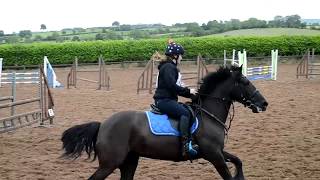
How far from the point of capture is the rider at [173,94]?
605cm

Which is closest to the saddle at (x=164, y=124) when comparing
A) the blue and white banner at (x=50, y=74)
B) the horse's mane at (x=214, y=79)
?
the horse's mane at (x=214, y=79)

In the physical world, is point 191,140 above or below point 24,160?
above

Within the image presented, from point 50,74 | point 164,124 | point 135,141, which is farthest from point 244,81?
point 50,74

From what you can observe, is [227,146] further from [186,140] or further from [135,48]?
[135,48]

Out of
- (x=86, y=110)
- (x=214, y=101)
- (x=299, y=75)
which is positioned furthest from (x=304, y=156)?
(x=299, y=75)

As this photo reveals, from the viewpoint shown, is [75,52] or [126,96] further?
[75,52]

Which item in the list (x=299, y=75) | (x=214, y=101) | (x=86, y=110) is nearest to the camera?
(x=214, y=101)

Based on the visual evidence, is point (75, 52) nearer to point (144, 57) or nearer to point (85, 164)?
point (144, 57)

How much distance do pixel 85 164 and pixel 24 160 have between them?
1196mm

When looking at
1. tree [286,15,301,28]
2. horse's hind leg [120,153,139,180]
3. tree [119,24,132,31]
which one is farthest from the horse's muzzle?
tree [119,24,132,31]

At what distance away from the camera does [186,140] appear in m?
6.04

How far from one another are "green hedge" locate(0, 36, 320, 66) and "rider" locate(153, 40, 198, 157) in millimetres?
36627

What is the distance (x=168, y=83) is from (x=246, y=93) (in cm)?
116

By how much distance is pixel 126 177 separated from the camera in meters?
6.25
